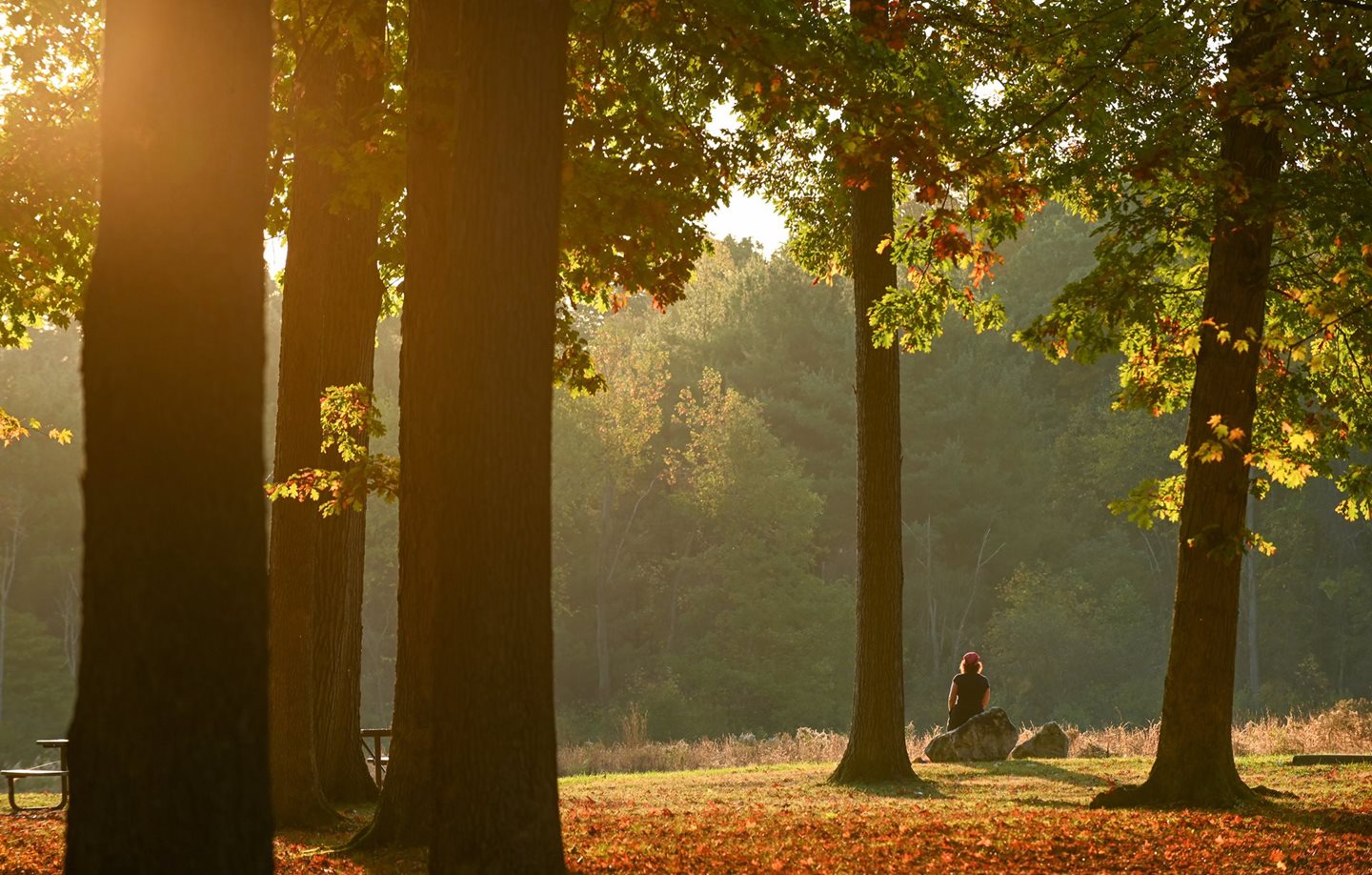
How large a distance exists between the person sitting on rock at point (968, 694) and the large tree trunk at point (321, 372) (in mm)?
8723

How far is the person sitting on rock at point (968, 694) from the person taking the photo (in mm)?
18062

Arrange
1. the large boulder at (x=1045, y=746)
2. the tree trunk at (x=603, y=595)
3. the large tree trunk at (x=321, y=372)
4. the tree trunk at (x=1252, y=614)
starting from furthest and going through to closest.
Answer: the tree trunk at (x=603, y=595), the tree trunk at (x=1252, y=614), the large boulder at (x=1045, y=746), the large tree trunk at (x=321, y=372)

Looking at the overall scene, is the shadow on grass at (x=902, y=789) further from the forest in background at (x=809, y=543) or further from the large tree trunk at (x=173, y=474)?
the forest in background at (x=809, y=543)

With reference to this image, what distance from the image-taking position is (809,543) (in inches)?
2068

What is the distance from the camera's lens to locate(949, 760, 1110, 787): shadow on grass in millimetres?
14023

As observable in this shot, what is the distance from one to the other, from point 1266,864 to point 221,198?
6.92 meters

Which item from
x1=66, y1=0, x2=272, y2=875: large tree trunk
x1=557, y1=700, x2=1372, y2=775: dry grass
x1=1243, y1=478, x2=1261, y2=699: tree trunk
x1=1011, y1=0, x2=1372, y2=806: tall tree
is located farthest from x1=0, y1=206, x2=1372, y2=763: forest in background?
x1=66, y1=0, x2=272, y2=875: large tree trunk

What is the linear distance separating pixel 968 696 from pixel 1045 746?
4.10 feet

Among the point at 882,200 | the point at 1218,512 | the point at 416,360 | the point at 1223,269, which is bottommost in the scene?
the point at 1218,512

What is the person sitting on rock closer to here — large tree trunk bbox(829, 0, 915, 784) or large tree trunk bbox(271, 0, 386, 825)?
large tree trunk bbox(829, 0, 915, 784)

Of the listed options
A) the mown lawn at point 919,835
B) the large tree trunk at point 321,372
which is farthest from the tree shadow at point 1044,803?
the large tree trunk at point 321,372

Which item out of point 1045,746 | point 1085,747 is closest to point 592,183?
point 1045,746

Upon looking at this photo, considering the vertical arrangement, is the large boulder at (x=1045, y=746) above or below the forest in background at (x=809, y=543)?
below

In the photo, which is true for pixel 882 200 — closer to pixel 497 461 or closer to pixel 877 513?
pixel 877 513
